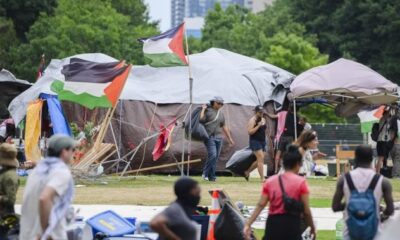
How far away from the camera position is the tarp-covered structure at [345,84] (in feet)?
82.1

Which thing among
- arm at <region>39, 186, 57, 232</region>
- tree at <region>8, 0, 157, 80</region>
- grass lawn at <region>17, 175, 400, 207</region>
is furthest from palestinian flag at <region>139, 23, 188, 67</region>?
tree at <region>8, 0, 157, 80</region>

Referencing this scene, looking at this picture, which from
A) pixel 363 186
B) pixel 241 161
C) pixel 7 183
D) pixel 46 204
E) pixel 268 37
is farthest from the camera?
pixel 268 37

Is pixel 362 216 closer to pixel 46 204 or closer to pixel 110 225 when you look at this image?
pixel 46 204

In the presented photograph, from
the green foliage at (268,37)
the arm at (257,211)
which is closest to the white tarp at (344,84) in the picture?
the arm at (257,211)

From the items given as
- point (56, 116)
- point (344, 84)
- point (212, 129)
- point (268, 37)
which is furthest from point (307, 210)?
point (268, 37)

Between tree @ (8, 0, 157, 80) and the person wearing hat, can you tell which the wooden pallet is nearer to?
the person wearing hat

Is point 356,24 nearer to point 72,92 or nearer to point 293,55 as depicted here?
point 293,55

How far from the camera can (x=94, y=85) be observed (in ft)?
78.0

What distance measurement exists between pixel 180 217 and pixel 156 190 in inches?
498

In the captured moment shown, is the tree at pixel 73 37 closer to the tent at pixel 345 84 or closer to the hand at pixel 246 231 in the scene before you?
the tent at pixel 345 84

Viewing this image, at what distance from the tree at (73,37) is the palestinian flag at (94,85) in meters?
30.3

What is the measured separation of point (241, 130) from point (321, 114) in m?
34.6

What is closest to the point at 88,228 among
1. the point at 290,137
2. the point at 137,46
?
the point at 290,137

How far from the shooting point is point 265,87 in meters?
29.2
